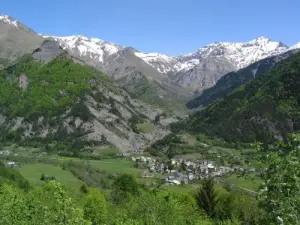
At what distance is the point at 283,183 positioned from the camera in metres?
16.3

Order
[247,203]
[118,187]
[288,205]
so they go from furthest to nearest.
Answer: [118,187], [247,203], [288,205]

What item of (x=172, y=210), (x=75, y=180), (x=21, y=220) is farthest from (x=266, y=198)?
(x=75, y=180)

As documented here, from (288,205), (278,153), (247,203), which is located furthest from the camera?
(247,203)

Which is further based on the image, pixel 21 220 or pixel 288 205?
pixel 21 220

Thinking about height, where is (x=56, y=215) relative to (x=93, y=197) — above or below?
above

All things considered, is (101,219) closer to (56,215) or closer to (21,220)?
(21,220)

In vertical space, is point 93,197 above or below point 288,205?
below

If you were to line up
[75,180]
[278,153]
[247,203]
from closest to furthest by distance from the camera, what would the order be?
[278,153] → [247,203] → [75,180]

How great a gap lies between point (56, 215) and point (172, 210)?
128ft

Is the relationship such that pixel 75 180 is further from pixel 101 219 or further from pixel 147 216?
pixel 147 216

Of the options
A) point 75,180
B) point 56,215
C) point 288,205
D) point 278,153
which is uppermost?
point 278,153

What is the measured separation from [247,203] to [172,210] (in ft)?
133

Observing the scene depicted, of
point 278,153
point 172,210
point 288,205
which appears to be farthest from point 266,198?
point 172,210

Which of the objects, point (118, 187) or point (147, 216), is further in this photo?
point (118, 187)
